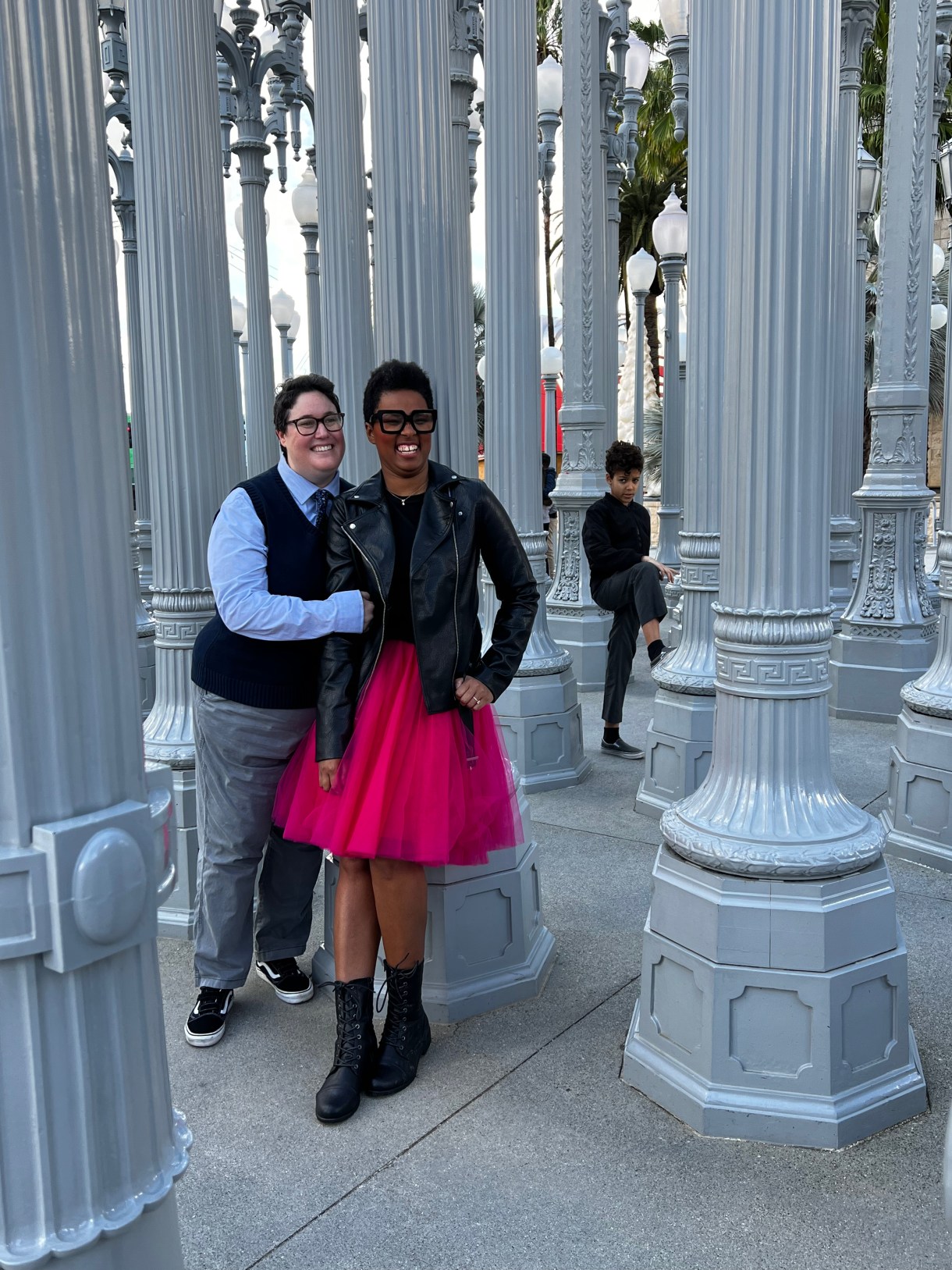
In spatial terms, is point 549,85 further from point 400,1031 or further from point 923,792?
point 400,1031

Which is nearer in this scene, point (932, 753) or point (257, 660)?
point (257, 660)

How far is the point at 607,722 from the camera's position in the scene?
748 cm

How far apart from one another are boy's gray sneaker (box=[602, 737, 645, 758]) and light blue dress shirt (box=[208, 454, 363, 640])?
4434 millimetres

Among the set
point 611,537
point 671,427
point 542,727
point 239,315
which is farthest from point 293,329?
point 542,727

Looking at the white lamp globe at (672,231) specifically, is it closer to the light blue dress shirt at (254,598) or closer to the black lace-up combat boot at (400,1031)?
the light blue dress shirt at (254,598)

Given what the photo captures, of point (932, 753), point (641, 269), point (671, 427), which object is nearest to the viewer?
point (932, 753)

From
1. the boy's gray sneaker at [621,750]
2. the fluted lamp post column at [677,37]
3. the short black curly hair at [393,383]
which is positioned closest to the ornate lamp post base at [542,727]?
the boy's gray sneaker at [621,750]

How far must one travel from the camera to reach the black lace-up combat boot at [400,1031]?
344 cm

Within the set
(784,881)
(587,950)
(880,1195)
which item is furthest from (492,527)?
(880,1195)

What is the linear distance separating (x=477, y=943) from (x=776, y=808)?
127 cm

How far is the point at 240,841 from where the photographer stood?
380 centimetres

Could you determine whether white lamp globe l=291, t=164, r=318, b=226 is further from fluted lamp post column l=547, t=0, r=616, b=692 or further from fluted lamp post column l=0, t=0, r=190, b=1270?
fluted lamp post column l=0, t=0, r=190, b=1270

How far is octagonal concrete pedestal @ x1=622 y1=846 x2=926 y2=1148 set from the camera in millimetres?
3123

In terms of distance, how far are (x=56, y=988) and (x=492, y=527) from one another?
2.19 m
